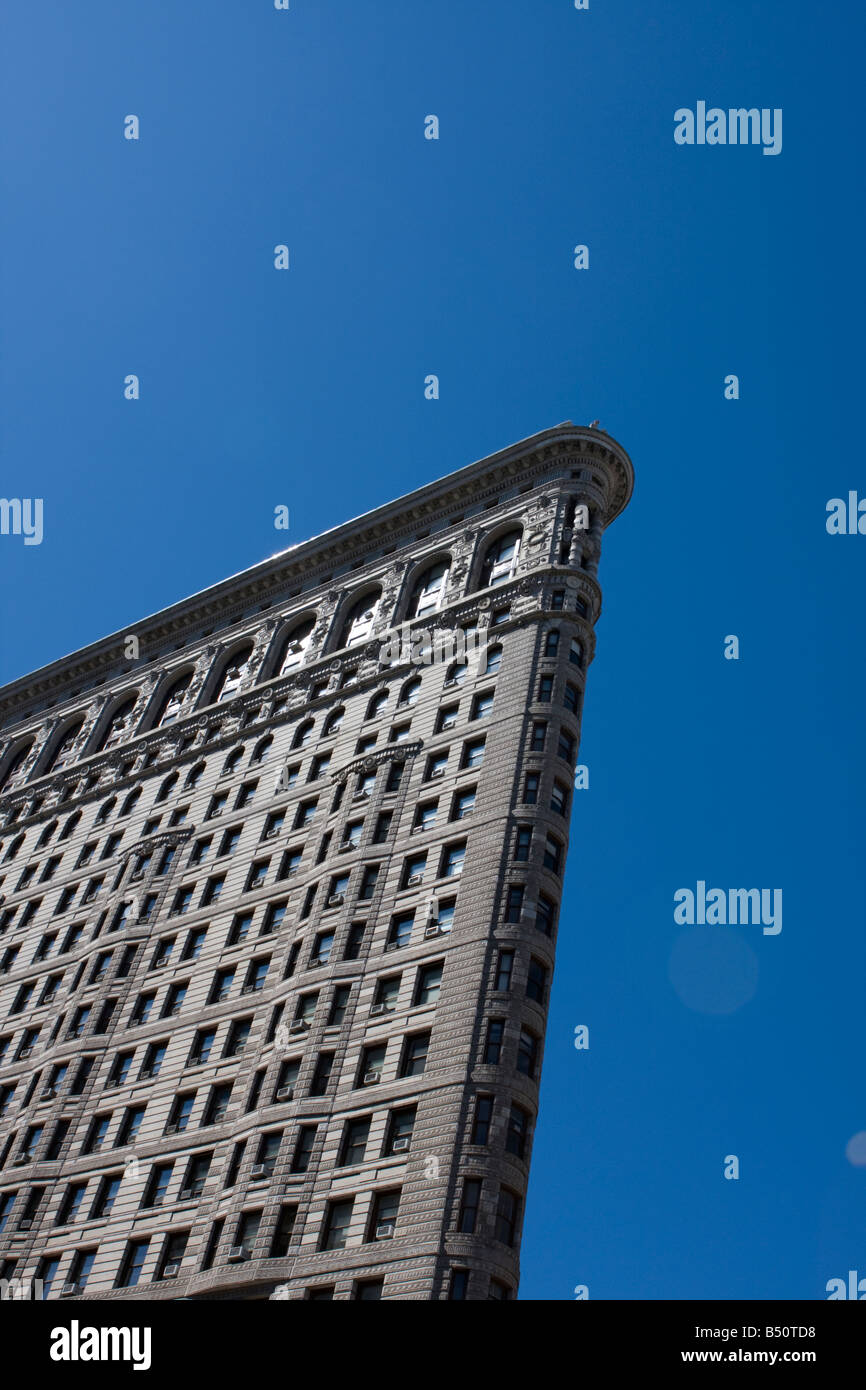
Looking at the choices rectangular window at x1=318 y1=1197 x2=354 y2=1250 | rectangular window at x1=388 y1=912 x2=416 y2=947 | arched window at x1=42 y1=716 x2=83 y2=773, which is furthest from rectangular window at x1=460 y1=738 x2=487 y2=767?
arched window at x1=42 y1=716 x2=83 y2=773

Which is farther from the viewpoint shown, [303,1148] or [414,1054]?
[414,1054]

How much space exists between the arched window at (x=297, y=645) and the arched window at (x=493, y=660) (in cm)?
1547

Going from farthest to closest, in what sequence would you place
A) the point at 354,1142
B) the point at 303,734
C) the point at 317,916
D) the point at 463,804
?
the point at 303,734 → the point at 463,804 → the point at 317,916 → the point at 354,1142

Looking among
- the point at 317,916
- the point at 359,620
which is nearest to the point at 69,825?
the point at 359,620

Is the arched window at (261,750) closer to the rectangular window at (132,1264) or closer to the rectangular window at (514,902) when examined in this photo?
the rectangular window at (514,902)

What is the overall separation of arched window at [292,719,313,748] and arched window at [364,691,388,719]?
13.3 feet

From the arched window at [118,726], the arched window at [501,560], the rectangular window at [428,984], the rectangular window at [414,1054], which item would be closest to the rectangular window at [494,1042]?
the rectangular window at [414,1054]

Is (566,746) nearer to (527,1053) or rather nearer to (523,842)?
(523,842)

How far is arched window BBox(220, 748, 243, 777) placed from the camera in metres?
72.8

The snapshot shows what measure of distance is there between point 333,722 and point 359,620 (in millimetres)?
9397

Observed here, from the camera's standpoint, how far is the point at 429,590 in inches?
2943

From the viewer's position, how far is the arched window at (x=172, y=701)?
8269cm
